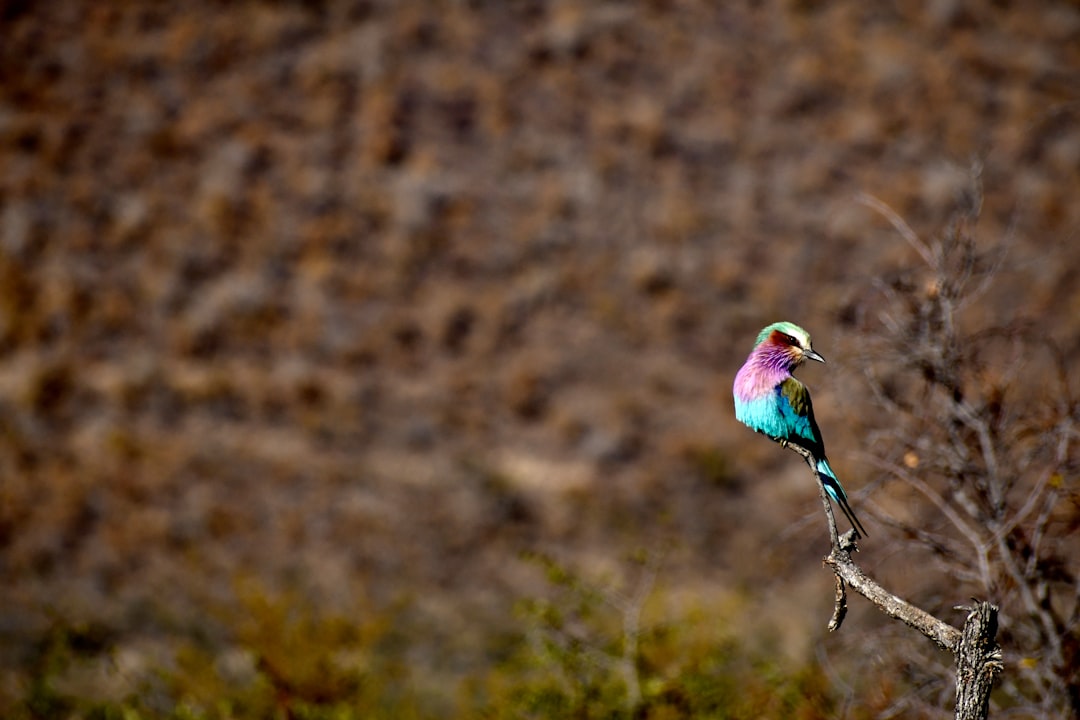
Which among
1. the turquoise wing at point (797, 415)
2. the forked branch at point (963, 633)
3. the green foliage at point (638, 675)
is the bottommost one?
the forked branch at point (963, 633)

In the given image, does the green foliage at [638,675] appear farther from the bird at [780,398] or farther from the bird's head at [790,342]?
the bird's head at [790,342]

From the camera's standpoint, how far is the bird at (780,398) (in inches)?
34.8

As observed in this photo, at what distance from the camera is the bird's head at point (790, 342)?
0.84 meters

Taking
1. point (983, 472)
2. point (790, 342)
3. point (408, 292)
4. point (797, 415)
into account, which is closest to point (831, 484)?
point (797, 415)

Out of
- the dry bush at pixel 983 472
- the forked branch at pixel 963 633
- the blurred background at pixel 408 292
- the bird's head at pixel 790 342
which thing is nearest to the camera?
the bird's head at pixel 790 342

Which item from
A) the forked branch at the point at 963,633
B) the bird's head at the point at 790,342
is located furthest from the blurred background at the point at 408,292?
the bird's head at the point at 790,342

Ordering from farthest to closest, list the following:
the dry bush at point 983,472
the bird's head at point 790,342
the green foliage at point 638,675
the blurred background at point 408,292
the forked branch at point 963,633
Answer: the blurred background at point 408,292 < the green foliage at point 638,675 < the dry bush at point 983,472 < the forked branch at point 963,633 < the bird's head at point 790,342

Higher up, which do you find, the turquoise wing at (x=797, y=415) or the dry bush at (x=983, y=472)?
the dry bush at (x=983, y=472)

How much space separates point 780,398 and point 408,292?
2441 mm

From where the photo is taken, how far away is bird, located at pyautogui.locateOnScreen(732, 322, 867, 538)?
883mm

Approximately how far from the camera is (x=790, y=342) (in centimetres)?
87

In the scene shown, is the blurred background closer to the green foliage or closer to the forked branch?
the green foliage

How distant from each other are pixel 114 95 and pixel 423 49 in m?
1.13

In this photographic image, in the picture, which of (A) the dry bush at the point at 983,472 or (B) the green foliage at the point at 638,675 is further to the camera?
(B) the green foliage at the point at 638,675
